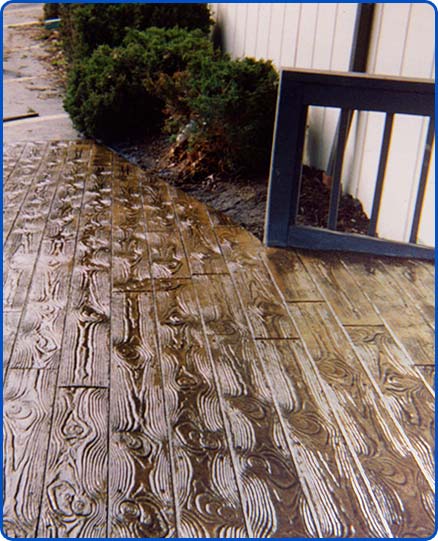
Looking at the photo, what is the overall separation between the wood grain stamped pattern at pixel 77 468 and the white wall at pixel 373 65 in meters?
2.15

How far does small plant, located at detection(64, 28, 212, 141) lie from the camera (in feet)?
20.0

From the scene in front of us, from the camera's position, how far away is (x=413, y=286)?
11.8 ft

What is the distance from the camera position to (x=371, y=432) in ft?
8.20

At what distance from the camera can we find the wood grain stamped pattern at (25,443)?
2.09 m

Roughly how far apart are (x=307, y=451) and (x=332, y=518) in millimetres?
312

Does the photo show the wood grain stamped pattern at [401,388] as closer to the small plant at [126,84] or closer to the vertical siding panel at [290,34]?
the vertical siding panel at [290,34]

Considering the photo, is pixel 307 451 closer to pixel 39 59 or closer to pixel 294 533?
pixel 294 533

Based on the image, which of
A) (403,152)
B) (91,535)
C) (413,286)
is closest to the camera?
(91,535)

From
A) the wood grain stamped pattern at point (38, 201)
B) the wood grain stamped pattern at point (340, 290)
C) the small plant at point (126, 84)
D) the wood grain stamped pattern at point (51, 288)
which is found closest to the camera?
the wood grain stamped pattern at point (51, 288)

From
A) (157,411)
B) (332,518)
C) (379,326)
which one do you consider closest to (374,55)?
(379,326)

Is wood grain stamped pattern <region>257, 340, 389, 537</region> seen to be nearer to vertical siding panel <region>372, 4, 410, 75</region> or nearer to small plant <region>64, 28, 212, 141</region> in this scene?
vertical siding panel <region>372, 4, 410, 75</region>

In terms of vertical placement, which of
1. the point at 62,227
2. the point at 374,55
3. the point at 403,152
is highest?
the point at 374,55

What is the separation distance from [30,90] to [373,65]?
16.1ft

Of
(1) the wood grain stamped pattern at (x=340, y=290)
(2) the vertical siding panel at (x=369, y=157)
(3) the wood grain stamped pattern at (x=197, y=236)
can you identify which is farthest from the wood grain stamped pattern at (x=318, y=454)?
(2) the vertical siding panel at (x=369, y=157)
